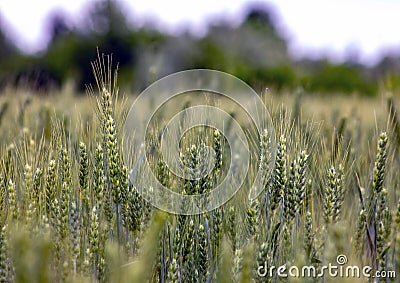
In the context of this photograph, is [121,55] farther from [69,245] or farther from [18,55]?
[69,245]

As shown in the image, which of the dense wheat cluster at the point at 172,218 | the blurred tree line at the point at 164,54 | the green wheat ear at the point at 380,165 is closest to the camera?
the dense wheat cluster at the point at 172,218

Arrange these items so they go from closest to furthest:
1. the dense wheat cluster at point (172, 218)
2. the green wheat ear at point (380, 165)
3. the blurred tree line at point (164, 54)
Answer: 1. the dense wheat cluster at point (172, 218)
2. the green wheat ear at point (380, 165)
3. the blurred tree line at point (164, 54)

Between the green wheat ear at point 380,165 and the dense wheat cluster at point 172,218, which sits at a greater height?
the green wheat ear at point 380,165

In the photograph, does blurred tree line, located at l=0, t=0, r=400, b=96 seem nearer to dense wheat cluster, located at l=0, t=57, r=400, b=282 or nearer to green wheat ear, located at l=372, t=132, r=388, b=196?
green wheat ear, located at l=372, t=132, r=388, b=196

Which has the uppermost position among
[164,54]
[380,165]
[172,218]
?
[164,54]

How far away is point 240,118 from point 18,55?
90.7 ft

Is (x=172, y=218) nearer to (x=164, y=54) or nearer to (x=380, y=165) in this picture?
(x=380, y=165)

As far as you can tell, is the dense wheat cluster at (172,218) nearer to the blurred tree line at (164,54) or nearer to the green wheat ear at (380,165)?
the green wheat ear at (380,165)

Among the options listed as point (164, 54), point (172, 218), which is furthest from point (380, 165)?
point (164, 54)

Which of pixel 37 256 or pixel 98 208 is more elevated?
pixel 98 208

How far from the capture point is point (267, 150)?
2.51 meters

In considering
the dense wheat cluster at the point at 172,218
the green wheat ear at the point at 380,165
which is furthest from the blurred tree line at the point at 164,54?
the dense wheat cluster at the point at 172,218

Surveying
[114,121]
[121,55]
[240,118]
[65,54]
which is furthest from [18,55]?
[114,121]

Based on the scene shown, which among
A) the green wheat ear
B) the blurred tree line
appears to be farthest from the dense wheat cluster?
the blurred tree line
